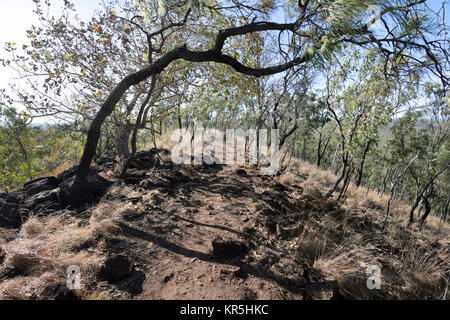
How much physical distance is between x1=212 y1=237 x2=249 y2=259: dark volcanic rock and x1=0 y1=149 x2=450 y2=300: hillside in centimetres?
2

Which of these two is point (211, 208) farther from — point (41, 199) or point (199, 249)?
point (41, 199)

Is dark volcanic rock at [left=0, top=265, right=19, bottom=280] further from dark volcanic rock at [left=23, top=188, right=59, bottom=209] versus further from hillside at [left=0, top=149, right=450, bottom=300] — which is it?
A: dark volcanic rock at [left=23, top=188, right=59, bottom=209]

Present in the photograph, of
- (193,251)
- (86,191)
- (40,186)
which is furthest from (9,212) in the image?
(193,251)

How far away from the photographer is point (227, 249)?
2.86 m

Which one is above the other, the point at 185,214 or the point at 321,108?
the point at 321,108

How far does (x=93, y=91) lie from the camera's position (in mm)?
6344

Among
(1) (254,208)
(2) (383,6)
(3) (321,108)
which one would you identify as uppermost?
(3) (321,108)

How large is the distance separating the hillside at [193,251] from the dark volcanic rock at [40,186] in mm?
20

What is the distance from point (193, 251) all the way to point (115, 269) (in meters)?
1.03

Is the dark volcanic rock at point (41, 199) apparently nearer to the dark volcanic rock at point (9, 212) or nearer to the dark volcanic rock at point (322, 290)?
the dark volcanic rock at point (9, 212)

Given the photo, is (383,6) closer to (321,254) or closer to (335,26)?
(335,26)

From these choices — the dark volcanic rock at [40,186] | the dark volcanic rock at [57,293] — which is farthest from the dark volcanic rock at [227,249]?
the dark volcanic rock at [40,186]

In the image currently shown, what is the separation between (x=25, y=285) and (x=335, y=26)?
4165 millimetres
